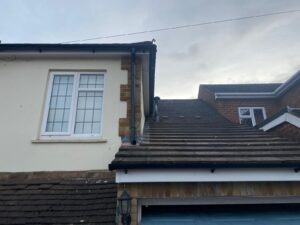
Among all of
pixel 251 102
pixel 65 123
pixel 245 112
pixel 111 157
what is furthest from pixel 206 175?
pixel 251 102

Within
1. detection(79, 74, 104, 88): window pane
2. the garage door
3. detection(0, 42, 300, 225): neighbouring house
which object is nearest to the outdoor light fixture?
detection(0, 42, 300, 225): neighbouring house

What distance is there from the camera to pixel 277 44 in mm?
9375

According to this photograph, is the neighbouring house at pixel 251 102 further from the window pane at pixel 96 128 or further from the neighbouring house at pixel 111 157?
the window pane at pixel 96 128

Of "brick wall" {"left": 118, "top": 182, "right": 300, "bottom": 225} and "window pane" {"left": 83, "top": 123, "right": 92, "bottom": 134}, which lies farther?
"window pane" {"left": 83, "top": 123, "right": 92, "bottom": 134}

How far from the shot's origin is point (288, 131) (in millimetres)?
5047

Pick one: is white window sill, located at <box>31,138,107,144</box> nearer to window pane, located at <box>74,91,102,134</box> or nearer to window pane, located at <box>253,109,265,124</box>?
window pane, located at <box>74,91,102,134</box>

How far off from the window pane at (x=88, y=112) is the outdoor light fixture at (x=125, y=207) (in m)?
2.13

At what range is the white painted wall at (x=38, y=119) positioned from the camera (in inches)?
179

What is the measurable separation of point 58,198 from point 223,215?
2973mm

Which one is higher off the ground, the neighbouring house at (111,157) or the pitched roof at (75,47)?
the pitched roof at (75,47)

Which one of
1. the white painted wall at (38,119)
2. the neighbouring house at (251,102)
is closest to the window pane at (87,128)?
the white painted wall at (38,119)

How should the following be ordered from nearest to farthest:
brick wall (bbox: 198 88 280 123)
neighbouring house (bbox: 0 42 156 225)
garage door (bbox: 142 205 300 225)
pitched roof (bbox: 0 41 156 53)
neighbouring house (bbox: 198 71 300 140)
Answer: garage door (bbox: 142 205 300 225) → neighbouring house (bbox: 0 42 156 225) → pitched roof (bbox: 0 41 156 53) → neighbouring house (bbox: 198 71 300 140) → brick wall (bbox: 198 88 280 123)

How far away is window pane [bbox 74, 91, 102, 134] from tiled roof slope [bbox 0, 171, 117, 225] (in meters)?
1.03

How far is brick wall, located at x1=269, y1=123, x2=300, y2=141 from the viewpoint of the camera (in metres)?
4.72
